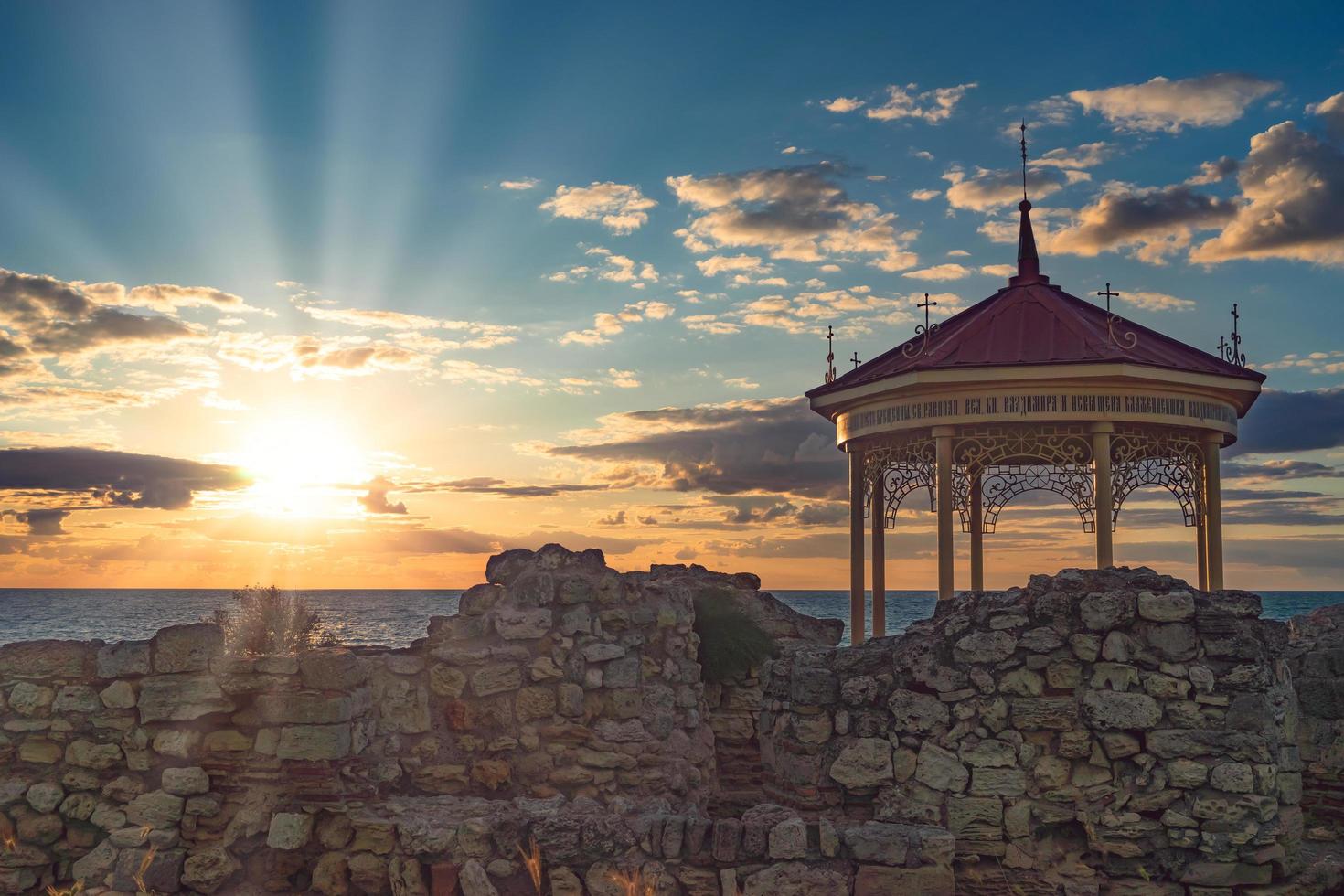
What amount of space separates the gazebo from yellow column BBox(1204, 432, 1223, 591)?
0.02 metres

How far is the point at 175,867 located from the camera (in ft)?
26.7

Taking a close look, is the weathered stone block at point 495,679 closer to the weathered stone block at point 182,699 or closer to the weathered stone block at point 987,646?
the weathered stone block at point 182,699

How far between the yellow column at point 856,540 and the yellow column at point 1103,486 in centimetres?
363

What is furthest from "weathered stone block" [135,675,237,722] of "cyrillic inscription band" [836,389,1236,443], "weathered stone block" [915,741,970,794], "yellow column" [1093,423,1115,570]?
"yellow column" [1093,423,1115,570]

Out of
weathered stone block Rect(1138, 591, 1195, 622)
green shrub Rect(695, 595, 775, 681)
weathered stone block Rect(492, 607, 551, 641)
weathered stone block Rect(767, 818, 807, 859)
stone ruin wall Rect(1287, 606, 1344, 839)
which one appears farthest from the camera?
green shrub Rect(695, 595, 775, 681)

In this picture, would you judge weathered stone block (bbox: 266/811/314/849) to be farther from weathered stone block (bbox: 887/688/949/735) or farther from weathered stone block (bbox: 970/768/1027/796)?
weathered stone block (bbox: 970/768/1027/796)

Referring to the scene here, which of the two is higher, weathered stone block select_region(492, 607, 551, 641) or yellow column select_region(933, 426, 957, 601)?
yellow column select_region(933, 426, 957, 601)

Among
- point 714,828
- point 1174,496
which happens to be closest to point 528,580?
point 714,828

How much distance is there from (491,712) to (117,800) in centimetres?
289

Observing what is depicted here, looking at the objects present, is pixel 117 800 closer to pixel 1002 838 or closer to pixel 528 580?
pixel 528 580

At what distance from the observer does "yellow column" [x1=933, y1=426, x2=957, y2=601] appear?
15.0 meters

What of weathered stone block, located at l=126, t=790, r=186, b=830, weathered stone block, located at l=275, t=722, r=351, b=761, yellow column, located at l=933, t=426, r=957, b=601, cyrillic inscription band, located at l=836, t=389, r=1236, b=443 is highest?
cyrillic inscription band, located at l=836, t=389, r=1236, b=443

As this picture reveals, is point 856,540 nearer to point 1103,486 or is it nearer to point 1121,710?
point 1103,486

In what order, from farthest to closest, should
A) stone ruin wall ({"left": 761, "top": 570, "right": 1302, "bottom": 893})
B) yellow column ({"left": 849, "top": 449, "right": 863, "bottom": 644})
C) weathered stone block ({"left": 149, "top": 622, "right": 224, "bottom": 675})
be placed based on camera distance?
yellow column ({"left": 849, "top": 449, "right": 863, "bottom": 644}) → weathered stone block ({"left": 149, "top": 622, "right": 224, "bottom": 675}) → stone ruin wall ({"left": 761, "top": 570, "right": 1302, "bottom": 893})
